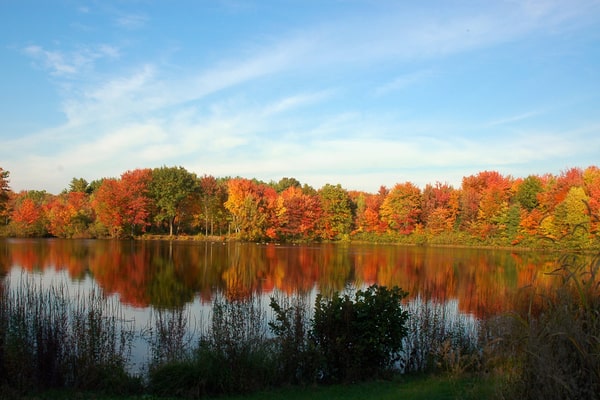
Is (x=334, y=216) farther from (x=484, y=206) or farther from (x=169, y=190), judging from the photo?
(x=169, y=190)

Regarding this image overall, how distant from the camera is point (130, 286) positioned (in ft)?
79.3

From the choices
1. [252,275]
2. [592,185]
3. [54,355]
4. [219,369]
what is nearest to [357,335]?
[219,369]

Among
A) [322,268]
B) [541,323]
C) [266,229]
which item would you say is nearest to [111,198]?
[266,229]

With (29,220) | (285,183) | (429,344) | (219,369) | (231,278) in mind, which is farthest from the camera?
(285,183)

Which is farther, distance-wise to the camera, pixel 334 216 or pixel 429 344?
pixel 334 216

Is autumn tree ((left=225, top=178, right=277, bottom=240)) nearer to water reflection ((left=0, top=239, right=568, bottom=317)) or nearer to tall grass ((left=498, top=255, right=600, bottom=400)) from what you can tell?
water reflection ((left=0, top=239, right=568, bottom=317))

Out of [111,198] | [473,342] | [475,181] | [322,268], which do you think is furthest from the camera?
[475,181]

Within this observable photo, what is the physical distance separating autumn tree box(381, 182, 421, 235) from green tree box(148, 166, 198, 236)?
101 ft

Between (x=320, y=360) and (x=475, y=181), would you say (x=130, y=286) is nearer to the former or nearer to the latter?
(x=320, y=360)

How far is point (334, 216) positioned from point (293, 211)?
7.81m

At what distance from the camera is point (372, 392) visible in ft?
→ 27.9

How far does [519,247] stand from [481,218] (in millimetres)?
7911

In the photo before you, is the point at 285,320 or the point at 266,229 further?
the point at 266,229

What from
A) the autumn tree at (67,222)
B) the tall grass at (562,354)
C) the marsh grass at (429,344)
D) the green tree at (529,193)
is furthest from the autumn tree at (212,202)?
the tall grass at (562,354)
